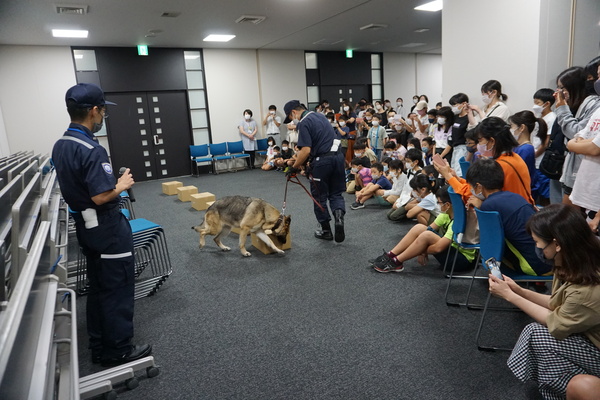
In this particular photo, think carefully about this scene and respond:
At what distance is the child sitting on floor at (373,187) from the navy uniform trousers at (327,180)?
154cm

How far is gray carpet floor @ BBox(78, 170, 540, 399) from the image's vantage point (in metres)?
2.17

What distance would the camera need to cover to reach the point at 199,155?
10.8 m

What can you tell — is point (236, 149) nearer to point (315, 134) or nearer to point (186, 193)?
point (186, 193)

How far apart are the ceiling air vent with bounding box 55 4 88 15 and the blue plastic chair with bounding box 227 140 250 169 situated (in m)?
5.30

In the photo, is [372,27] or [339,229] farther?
[372,27]

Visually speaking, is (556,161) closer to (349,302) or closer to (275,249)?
(349,302)

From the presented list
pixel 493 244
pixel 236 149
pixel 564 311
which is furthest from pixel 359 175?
pixel 236 149

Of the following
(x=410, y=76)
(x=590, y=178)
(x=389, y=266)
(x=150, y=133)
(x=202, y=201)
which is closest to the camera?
(x=590, y=178)

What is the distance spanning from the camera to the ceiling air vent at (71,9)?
19.6ft

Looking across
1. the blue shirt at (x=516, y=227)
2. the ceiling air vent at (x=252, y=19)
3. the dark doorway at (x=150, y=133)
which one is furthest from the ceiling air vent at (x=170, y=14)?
the blue shirt at (x=516, y=227)

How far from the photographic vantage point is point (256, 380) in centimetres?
225

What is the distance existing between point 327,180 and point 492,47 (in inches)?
95.9

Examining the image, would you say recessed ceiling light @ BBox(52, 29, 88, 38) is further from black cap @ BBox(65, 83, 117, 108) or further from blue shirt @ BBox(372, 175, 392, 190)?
black cap @ BBox(65, 83, 117, 108)

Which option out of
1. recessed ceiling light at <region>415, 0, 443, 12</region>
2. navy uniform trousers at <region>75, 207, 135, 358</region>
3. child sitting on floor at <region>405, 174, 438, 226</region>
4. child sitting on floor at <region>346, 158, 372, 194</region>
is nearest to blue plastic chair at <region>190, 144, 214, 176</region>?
child sitting on floor at <region>346, 158, 372, 194</region>
